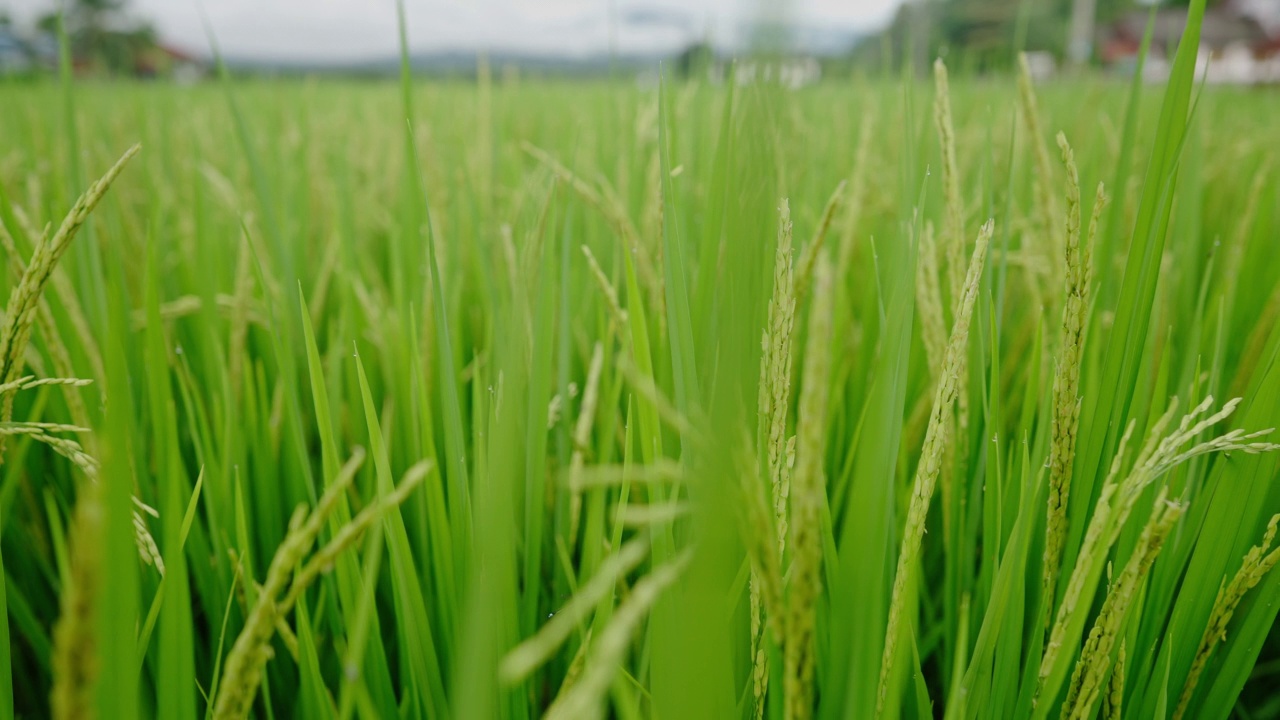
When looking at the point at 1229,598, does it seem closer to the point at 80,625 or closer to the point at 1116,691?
the point at 1116,691

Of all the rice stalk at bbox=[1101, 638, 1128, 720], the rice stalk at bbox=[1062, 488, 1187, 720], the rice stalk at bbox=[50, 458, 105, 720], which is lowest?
the rice stalk at bbox=[1101, 638, 1128, 720]

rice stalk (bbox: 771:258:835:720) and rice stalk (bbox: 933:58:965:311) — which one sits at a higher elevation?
rice stalk (bbox: 933:58:965:311)

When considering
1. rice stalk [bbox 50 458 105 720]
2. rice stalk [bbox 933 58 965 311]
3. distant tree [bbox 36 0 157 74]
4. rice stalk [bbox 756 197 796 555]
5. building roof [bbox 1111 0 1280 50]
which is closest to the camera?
rice stalk [bbox 50 458 105 720]

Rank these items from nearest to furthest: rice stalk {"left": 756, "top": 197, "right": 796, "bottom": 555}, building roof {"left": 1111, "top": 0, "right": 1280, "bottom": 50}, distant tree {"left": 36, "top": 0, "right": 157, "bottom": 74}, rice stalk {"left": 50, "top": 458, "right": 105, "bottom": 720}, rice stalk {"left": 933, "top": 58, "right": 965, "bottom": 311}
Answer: rice stalk {"left": 50, "top": 458, "right": 105, "bottom": 720}
rice stalk {"left": 756, "top": 197, "right": 796, "bottom": 555}
rice stalk {"left": 933, "top": 58, "right": 965, "bottom": 311}
distant tree {"left": 36, "top": 0, "right": 157, "bottom": 74}
building roof {"left": 1111, "top": 0, "right": 1280, "bottom": 50}

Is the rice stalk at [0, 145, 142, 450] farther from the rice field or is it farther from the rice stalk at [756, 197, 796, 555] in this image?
the rice stalk at [756, 197, 796, 555]

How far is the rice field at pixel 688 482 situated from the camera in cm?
22

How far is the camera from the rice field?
0.73 ft

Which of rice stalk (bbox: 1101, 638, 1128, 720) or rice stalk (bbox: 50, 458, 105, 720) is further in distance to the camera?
rice stalk (bbox: 1101, 638, 1128, 720)

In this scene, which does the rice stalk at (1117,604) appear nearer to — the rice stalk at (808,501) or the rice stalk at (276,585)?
the rice stalk at (808,501)

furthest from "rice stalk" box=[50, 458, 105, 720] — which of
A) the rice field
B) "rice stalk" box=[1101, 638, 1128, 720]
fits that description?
"rice stalk" box=[1101, 638, 1128, 720]

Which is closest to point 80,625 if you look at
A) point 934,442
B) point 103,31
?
point 934,442


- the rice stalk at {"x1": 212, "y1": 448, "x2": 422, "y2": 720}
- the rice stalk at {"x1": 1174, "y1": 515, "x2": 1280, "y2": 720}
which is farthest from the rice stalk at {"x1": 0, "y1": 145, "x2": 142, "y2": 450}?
the rice stalk at {"x1": 1174, "y1": 515, "x2": 1280, "y2": 720}

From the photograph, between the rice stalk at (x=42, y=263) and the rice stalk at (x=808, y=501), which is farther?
the rice stalk at (x=42, y=263)

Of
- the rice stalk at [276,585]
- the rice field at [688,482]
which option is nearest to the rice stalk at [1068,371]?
the rice field at [688,482]
